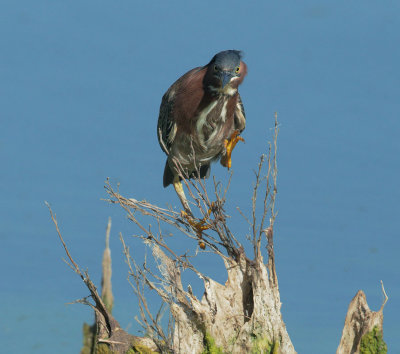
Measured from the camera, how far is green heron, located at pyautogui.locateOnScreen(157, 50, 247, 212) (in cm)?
858

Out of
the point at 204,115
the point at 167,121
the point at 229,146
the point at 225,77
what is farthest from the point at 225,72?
the point at 167,121

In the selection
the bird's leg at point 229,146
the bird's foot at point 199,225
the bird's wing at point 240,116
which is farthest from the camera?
the bird's wing at point 240,116

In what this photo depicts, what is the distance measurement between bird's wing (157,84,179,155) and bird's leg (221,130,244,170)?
2.57 ft

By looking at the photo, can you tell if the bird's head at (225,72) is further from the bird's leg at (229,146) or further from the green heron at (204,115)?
the bird's leg at (229,146)

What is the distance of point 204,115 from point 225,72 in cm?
88

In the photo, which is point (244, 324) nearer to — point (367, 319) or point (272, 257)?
point (272, 257)

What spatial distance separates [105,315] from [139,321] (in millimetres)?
488

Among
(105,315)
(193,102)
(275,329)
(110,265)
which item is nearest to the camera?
(275,329)

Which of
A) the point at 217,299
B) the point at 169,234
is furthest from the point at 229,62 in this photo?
the point at 217,299

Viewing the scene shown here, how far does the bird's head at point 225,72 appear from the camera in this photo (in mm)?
8195

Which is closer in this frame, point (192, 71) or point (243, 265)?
point (243, 265)

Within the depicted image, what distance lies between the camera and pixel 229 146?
30.1 feet

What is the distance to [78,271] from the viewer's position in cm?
771

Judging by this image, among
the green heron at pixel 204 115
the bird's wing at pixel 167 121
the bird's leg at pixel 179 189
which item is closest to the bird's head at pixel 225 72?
the green heron at pixel 204 115
